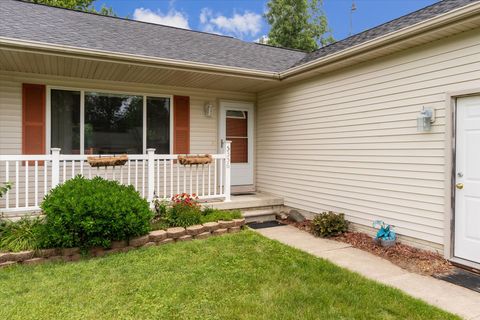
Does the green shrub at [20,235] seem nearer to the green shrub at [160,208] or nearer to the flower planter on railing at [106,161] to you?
the flower planter on railing at [106,161]

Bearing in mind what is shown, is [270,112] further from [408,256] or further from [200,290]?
[200,290]

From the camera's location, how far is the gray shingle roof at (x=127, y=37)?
537 centimetres

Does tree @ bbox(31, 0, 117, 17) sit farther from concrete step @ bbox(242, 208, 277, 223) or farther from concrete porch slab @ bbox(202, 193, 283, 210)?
concrete step @ bbox(242, 208, 277, 223)

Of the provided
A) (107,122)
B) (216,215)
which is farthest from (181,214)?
(107,122)

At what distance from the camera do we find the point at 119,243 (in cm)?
431

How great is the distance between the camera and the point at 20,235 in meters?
4.12

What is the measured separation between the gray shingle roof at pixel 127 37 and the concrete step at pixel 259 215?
2.85 meters

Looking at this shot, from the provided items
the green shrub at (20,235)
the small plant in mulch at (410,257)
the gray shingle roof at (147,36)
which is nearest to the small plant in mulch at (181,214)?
the green shrub at (20,235)

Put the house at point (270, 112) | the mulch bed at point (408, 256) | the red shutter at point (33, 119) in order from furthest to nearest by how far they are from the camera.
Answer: the red shutter at point (33, 119), the house at point (270, 112), the mulch bed at point (408, 256)

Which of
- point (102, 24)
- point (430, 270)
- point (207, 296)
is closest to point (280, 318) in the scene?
point (207, 296)

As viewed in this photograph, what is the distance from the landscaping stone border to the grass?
0.48 feet

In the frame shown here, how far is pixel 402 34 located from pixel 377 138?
1.46 metres

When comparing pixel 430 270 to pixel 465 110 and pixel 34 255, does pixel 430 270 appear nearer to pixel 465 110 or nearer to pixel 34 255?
pixel 465 110

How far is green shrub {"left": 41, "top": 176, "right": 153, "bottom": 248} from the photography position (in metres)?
3.90
